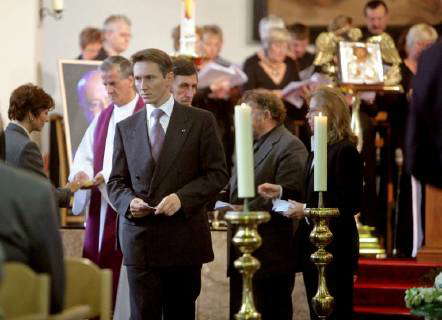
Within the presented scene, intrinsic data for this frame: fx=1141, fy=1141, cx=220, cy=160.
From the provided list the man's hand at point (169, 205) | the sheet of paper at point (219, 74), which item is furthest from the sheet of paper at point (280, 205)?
the sheet of paper at point (219, 74)

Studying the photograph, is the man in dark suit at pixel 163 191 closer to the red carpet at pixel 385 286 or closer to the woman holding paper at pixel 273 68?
the red carpet at pixel 385 286

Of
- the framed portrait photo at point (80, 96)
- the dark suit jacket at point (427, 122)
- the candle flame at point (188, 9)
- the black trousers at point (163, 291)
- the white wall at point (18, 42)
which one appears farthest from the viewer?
the white wall at point (18, 42)

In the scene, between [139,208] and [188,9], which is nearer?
[139,208]

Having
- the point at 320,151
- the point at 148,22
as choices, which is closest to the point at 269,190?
the point at 320,151

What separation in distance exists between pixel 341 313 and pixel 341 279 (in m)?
0.16

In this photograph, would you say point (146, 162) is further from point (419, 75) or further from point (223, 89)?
point (223, 89)

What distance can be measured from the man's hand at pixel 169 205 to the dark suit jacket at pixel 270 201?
1.04 m

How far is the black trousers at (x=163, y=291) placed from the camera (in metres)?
5.14

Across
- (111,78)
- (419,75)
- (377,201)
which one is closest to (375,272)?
(377,201)

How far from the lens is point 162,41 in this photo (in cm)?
1220

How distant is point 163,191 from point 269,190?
78 cm

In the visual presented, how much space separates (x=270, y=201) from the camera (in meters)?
6.06

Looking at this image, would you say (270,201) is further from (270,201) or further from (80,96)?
(80,96)

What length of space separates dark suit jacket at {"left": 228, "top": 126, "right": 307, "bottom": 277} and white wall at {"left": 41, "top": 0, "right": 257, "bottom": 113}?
6.03 metres
